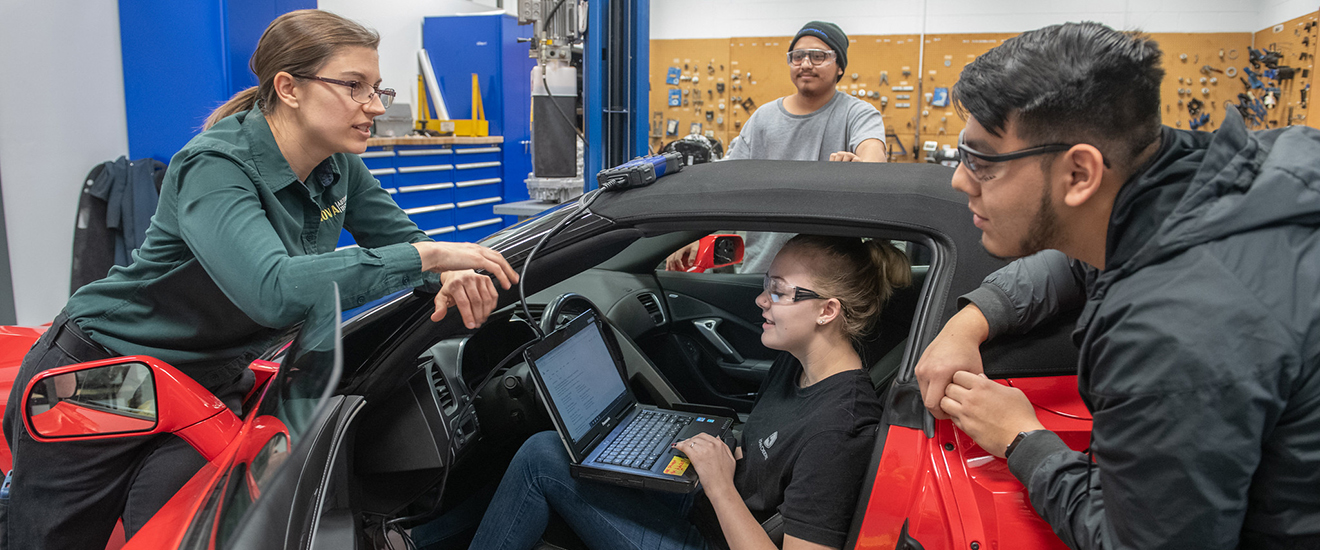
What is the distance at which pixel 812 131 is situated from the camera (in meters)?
3.02

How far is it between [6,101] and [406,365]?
149 inches

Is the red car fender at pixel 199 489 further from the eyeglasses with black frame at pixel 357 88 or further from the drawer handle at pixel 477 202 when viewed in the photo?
the drawer handle at pixel 477 202

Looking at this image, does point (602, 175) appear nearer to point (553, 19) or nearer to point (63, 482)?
point (63, 482)

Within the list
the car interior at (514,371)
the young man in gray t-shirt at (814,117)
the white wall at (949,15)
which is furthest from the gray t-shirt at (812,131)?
the white wall at (949,15)

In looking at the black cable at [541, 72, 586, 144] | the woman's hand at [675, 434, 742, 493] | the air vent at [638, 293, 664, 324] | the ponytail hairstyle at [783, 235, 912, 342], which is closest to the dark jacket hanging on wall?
the black cable at [541, 72, 586, 144]

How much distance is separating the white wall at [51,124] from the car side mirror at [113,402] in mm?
3575

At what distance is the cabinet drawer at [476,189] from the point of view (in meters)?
6.21

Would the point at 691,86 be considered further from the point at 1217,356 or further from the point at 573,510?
the point at 1217,356

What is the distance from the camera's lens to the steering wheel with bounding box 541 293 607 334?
180 centimetres

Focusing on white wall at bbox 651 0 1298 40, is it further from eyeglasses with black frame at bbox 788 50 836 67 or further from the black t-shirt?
the black t-shirt

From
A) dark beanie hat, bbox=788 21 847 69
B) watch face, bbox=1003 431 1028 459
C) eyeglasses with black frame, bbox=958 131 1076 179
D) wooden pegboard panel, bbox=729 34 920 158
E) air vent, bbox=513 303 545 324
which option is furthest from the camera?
wooden pegboard panel, bbox=729 34 920 158

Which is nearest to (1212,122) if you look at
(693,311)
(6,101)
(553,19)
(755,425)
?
(553,19)

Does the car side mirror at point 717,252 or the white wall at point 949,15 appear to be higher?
the white wall at point 949,15

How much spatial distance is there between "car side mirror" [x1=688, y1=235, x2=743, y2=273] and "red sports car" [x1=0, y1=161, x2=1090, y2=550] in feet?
3.42
